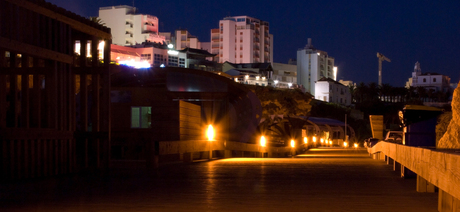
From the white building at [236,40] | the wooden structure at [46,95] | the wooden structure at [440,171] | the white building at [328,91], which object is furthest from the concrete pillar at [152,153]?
the white building at [236,40]

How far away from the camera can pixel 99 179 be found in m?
9.05

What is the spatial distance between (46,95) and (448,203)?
7.16 meters

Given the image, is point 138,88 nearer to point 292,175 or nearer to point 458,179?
point 292,175

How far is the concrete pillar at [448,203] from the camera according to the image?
15.7 feet

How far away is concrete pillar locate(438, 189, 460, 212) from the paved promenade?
46cm

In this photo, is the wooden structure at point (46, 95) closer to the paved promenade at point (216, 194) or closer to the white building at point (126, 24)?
the paved promenade at point (216, 194)

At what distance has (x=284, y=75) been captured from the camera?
170000mm

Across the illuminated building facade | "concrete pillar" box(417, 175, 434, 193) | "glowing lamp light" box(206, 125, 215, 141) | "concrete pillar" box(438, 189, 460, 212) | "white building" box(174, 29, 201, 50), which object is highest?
"white building" box(174, 29, 201, 50)

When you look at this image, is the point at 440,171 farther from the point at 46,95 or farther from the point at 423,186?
the point at 46,95

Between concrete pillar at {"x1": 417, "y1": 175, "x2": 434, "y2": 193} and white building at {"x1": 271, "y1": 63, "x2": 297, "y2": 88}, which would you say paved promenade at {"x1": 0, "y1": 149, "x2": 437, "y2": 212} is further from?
white building at {"x1": 271, "y1": 63, "x2": 297, "y2": 88}

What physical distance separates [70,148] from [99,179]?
4.97ft

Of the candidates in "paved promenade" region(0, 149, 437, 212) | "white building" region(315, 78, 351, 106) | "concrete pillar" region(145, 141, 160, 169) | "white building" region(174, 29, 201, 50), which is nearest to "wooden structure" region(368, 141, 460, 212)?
"paved promenade" region(0, 149, 437, 212)

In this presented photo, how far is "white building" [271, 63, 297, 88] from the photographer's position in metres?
162

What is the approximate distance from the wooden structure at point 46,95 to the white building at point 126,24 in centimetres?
13446
